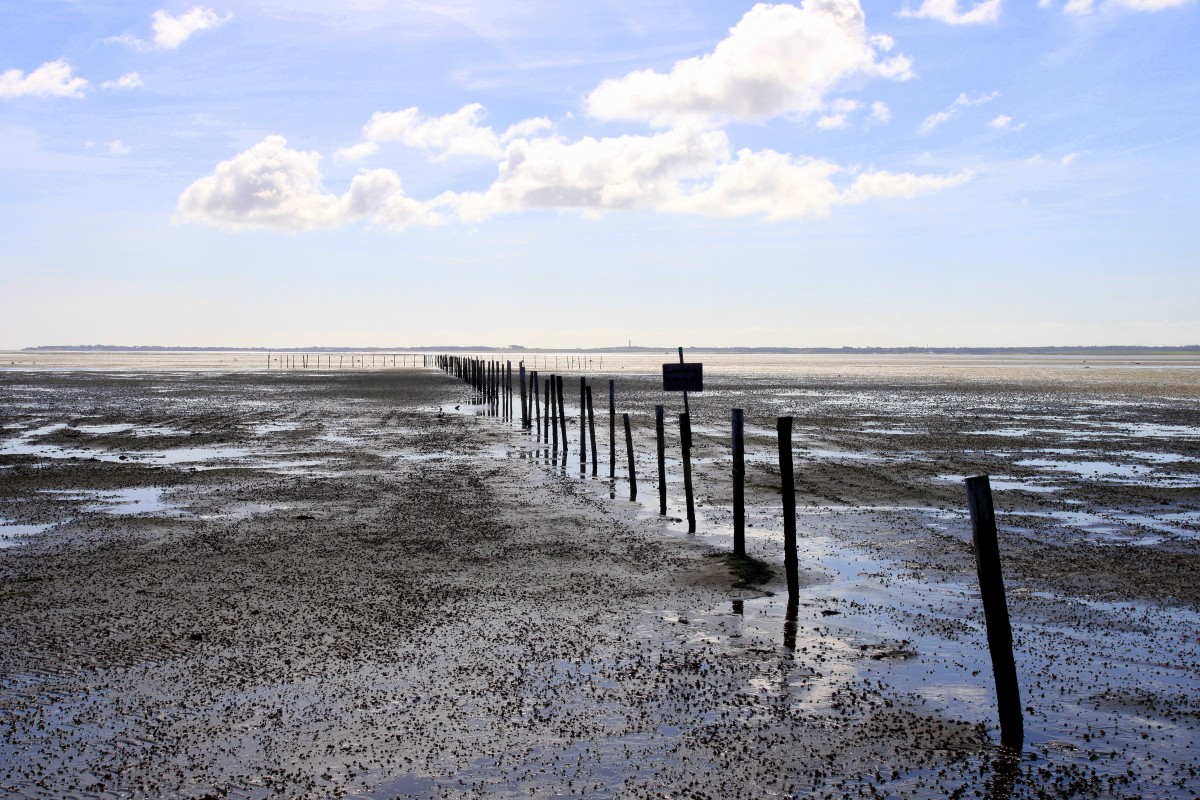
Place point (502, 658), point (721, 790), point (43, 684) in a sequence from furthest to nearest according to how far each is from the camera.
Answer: point (502, 658)
point (43, 684)
point (721, 790)

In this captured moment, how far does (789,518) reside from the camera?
1020cm

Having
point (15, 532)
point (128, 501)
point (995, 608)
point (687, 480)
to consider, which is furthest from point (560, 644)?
point (128, 501)

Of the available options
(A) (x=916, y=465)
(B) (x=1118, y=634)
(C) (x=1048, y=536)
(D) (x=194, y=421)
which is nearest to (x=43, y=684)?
(B) (x=1118, y=634)

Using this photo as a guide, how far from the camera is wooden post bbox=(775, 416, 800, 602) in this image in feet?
32.3

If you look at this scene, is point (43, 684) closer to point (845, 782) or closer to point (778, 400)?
point (845, 782)

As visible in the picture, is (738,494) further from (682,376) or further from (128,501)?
(682,376)

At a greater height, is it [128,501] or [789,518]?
[789,518]

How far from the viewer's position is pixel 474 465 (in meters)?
21.5

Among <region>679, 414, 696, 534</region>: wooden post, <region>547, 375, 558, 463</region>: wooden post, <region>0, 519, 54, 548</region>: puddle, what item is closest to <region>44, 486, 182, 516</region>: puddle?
<region>0, 519, 54, 548</region>: puddle

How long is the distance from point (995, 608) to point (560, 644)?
3.36m

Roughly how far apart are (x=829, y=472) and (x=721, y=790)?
14678 millimetres

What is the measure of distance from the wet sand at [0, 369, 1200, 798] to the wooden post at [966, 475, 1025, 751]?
0.21m

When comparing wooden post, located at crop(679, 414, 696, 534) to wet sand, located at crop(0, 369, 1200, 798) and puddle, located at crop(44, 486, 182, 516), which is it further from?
puddle, located at crop(44, 486, 182, 516)

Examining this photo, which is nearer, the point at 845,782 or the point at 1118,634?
the point at 845,782
